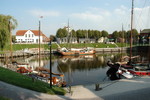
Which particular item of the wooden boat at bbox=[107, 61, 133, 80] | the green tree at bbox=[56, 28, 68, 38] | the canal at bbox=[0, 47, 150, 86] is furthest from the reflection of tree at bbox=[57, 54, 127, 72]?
the green tree at bbox=[56, 28, 68, 38]

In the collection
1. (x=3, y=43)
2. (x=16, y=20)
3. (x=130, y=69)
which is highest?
(x=16, y=20)

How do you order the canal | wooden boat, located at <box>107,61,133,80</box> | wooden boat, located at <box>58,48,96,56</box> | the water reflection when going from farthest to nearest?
wooden boat, located at <box>58,48,96,56</box>, the water reflection, the canal, wooden boat, located at <box>107,61,133,80</box>

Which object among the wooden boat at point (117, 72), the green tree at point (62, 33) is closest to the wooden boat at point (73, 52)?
the green tree at point (62, 33)

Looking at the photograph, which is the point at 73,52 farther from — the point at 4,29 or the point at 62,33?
the point at 4,29

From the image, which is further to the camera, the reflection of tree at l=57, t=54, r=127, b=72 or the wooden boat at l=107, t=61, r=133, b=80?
the reflection of tree at l=57, t=54, r=127, b=72

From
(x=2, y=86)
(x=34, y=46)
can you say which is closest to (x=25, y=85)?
(x=2, y=86)

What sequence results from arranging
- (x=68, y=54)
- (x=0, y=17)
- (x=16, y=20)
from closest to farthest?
(x=0, y=17) < (x=16, y=20) < (x=68, y=54)

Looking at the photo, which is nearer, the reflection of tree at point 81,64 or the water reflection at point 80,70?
the water reflection at point 80,70

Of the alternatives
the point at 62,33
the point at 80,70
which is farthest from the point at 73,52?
the point at 80,70

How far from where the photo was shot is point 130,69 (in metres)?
21.8

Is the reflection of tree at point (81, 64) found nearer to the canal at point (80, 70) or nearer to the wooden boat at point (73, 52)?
the canal at point (80, 70)

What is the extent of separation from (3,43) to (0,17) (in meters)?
5.26

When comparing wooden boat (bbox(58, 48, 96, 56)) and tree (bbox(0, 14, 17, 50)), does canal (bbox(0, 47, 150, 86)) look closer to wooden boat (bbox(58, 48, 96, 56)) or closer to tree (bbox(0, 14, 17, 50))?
tree (bbox(0, 14, 17, 50))

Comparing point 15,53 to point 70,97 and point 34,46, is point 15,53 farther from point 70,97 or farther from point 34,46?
point 70,97
